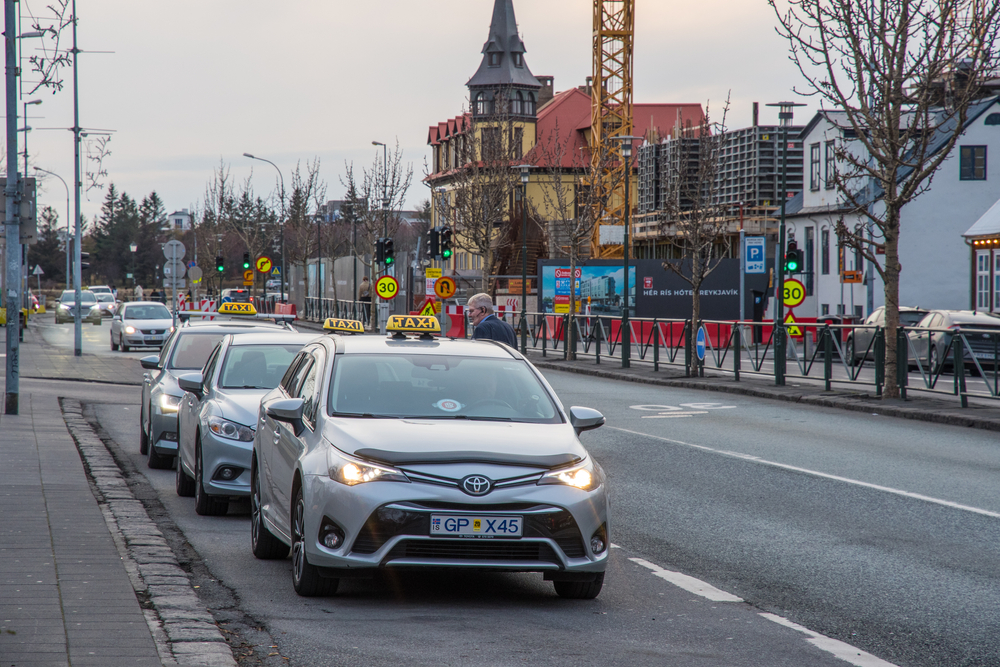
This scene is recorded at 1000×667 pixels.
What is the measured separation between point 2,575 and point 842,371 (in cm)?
1880

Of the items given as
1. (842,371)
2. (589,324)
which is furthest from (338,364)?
(589,324)

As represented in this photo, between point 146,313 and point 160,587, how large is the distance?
35436 mm

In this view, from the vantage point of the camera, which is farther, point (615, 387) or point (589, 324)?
point (589, 324)

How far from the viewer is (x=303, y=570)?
6508mm

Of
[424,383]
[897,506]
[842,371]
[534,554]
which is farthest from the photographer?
[842,371]

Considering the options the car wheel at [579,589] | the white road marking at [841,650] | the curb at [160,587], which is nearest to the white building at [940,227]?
the curb at [160,587]

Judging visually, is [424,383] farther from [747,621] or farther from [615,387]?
[615,387]

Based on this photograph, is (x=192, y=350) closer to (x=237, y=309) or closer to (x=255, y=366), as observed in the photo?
(x=255, y=366)

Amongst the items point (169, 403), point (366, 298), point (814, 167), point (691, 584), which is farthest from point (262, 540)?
point (814, 167)

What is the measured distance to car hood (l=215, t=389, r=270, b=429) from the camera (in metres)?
9.80

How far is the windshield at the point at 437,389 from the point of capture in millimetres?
6914

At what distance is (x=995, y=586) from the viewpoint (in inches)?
285

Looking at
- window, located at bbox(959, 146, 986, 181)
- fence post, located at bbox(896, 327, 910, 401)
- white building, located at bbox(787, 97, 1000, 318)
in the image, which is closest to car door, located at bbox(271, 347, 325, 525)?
fence post, located at bbox(896, 327, 910, 401)

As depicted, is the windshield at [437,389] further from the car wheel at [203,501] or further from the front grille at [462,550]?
the car wheel at [203,501]
